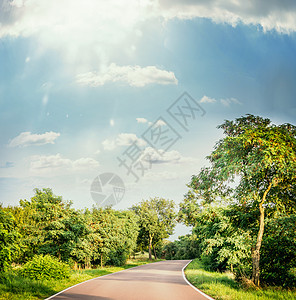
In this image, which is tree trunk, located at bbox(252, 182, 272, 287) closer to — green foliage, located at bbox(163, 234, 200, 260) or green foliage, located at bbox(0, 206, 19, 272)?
green foliage, located at bbox(0, 206, 19, 272)

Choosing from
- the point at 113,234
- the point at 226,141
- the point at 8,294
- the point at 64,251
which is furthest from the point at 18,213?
the point at 226,141

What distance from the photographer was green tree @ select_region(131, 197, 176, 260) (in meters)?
55.0

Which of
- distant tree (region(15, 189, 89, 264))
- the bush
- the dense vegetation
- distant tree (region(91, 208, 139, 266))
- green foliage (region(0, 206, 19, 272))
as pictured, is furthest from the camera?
distant tree (region(91, 208, 139, 266))

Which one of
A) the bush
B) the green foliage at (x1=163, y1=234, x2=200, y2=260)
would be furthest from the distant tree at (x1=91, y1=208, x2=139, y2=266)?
the green foliage at (x1=163, y1=234, x2=200, y2=260)

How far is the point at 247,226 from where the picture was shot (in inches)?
511

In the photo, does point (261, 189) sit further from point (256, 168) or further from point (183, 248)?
point (183, 248)

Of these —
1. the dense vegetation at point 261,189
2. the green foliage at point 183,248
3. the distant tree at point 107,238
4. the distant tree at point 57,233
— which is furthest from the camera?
the green foliage at point 183,248

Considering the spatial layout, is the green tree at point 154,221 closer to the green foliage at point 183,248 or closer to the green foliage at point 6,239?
the green foliage at point 183,248

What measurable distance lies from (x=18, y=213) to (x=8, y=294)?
38.2m

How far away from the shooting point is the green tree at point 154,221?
54969 mm

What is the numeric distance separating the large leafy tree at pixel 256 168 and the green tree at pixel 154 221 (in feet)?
142

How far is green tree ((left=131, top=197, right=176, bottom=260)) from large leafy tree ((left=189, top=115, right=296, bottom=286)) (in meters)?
43.1

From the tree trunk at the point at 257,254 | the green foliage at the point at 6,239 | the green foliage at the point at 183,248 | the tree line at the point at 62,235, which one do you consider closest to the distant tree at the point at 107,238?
the tree line at the point at 62,235

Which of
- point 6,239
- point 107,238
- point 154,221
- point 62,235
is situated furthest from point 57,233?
point 154,221
